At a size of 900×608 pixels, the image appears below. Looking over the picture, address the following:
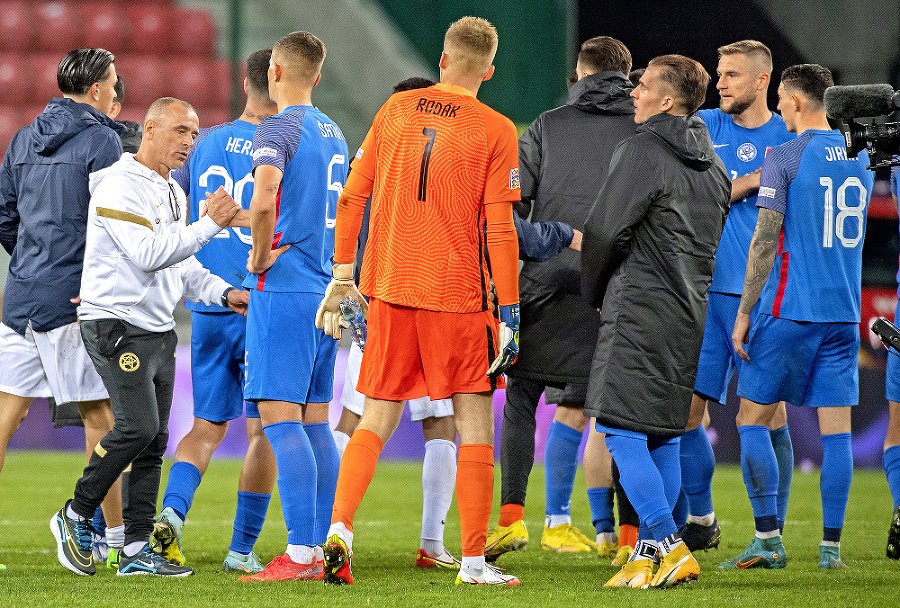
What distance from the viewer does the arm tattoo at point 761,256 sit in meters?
4.79

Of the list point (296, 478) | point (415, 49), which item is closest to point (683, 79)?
point (296, 478)

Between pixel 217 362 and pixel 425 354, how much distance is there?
128cm

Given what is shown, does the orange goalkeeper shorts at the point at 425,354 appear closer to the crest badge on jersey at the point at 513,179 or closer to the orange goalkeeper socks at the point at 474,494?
the orange goalkeeper socks at the point at 474,494

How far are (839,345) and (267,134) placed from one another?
273 centimetres

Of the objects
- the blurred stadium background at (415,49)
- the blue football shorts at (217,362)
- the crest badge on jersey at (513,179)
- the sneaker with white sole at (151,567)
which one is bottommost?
the sneaker with white sole at (151,567)

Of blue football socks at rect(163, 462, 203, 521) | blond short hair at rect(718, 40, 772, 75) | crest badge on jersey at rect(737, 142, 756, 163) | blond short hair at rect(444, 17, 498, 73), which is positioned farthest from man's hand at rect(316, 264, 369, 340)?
blond short hair at rect(718, 40, 772, 75)

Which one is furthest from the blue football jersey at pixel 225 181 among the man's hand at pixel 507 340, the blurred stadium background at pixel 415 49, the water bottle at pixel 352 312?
the blurred stadium background at pixel 415 49

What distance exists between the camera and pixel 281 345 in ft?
13.7

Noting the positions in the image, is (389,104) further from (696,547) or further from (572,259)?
(696,547)

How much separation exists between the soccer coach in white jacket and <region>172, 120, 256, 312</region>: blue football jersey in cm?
42

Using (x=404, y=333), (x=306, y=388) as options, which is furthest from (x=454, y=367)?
Result: (x=306, y=388)

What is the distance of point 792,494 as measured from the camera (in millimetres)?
8219

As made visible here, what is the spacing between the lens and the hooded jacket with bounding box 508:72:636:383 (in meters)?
4.85

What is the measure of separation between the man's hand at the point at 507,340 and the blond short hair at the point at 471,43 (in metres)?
0.93
